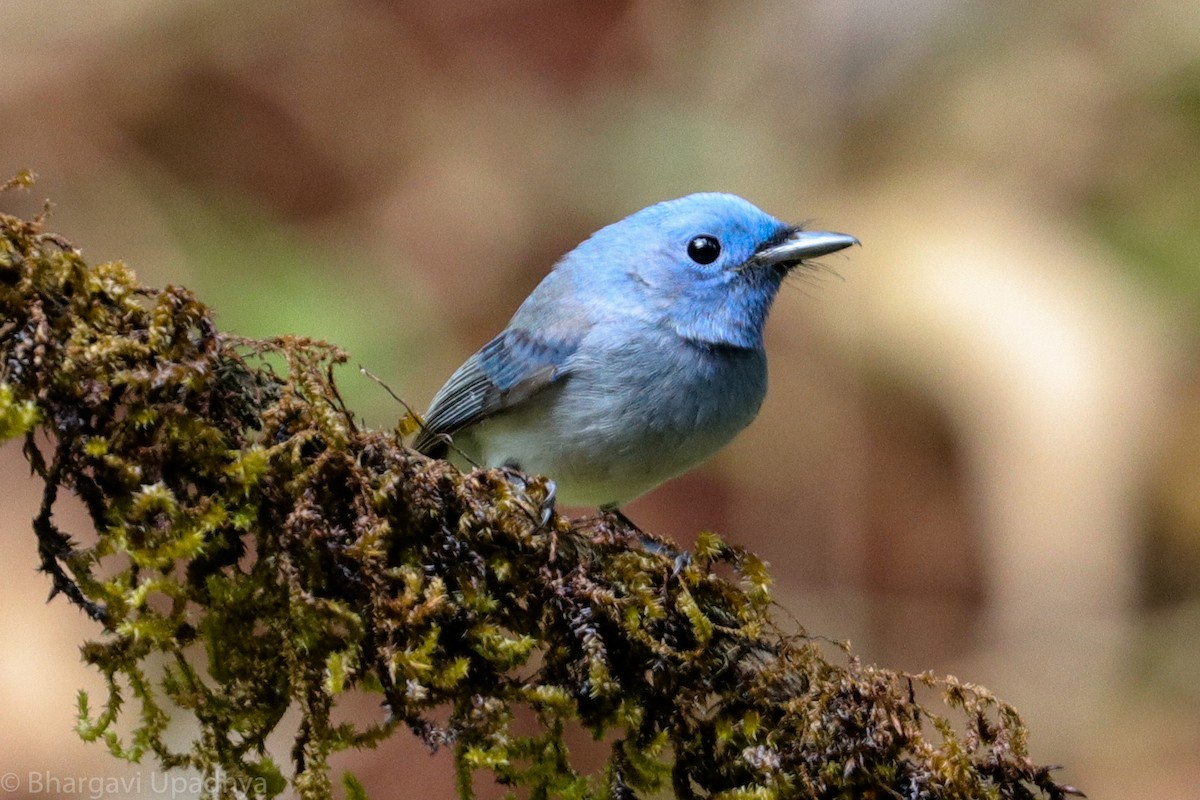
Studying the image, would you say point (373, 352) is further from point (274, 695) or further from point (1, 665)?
point (274, 695)

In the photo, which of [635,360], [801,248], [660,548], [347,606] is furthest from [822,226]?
[347,606]

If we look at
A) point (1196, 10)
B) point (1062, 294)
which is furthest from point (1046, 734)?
point (1196, 10)

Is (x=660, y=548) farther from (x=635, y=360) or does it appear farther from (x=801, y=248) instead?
(x=801, y=248)

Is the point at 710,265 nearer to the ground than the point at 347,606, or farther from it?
farther from it

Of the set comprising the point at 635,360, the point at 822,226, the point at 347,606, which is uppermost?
the point at 822,226

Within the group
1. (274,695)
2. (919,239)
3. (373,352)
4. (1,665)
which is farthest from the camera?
(919,239)

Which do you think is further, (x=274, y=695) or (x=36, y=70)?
(x=36, y=70)

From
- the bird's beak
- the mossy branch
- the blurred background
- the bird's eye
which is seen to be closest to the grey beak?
the bird's beak
